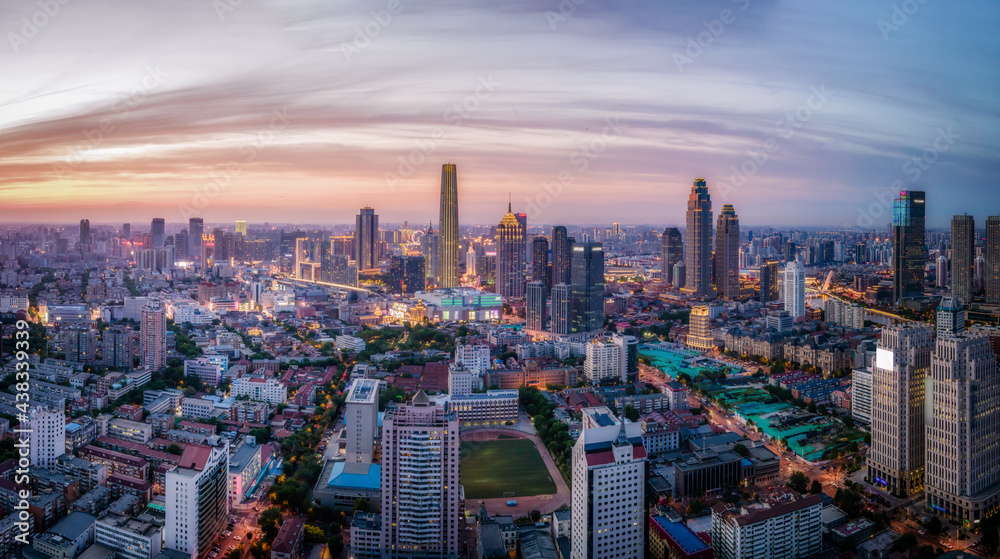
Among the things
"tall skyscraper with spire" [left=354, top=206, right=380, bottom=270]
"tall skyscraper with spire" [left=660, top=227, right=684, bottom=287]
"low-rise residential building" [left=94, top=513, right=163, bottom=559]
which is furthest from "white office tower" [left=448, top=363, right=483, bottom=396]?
"tall skyscraper with spire" [left=354, top=206, right=380, bottom=270]

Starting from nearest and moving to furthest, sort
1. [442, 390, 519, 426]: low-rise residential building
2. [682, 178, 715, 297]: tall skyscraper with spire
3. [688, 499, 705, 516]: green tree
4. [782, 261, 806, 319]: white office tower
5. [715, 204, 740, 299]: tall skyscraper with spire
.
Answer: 1. [688, 499, 705, 516]: green tree
2. [442, 390, 519, 426]: low-rise residential building
3. [782, 261, 806, 319]: white office tower
4. [715, 204, 740, 299]: tall skyscraper with spire
5. [682, 178, 715, 297]: tall skyscraper with spire

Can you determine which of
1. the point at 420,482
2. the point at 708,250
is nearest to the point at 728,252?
the point at 708,250

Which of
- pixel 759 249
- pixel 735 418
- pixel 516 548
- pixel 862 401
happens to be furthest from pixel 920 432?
pixel 759 249

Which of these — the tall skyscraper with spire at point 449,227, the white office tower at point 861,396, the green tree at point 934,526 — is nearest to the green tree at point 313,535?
the green tree at point 934,526

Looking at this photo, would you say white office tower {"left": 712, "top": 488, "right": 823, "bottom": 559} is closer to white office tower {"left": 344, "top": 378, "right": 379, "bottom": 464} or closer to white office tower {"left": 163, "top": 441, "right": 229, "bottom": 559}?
white office tower {"left": 344, "top": 378, "right": 379, "bottom": 464}

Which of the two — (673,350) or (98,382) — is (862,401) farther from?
(98,382)

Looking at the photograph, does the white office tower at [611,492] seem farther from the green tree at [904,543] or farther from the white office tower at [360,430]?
the white office tower at [360,430]
